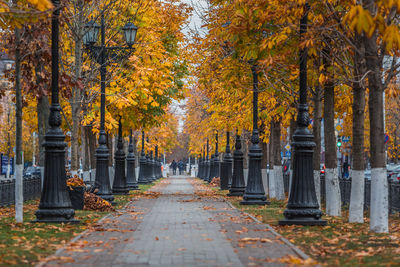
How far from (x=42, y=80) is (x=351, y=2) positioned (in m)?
9.25

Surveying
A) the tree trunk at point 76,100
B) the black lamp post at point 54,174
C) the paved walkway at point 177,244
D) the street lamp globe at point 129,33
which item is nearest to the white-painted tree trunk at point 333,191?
the paved walkway at point 177,244

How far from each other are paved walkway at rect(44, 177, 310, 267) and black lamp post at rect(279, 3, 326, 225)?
2.64 feet

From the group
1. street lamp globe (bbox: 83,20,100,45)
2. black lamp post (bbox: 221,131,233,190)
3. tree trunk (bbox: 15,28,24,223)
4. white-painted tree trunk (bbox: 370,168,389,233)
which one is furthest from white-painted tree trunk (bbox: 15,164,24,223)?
black lamp post (bbox: 221,131,233,190)

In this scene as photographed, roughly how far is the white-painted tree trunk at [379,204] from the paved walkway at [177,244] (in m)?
2.02

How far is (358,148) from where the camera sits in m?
16.4

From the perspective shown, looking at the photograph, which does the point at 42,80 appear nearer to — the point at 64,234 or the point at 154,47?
the point at 64,234

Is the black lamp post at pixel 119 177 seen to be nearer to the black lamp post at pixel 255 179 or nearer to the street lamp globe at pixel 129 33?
the street lamp globe at pixel 129 33

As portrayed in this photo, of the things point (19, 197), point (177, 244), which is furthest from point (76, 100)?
point (177, 244)

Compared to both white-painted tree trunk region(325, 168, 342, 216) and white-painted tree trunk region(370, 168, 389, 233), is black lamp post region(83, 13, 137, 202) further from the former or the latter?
white-painted tree trunk region(370, 168, 389, 233)

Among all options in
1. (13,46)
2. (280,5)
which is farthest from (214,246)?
(13,46)

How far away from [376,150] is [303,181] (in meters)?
1.68

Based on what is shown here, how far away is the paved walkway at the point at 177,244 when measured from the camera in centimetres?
930

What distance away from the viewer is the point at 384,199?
43.9 ft

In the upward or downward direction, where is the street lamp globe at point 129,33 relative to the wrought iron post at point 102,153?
upward
